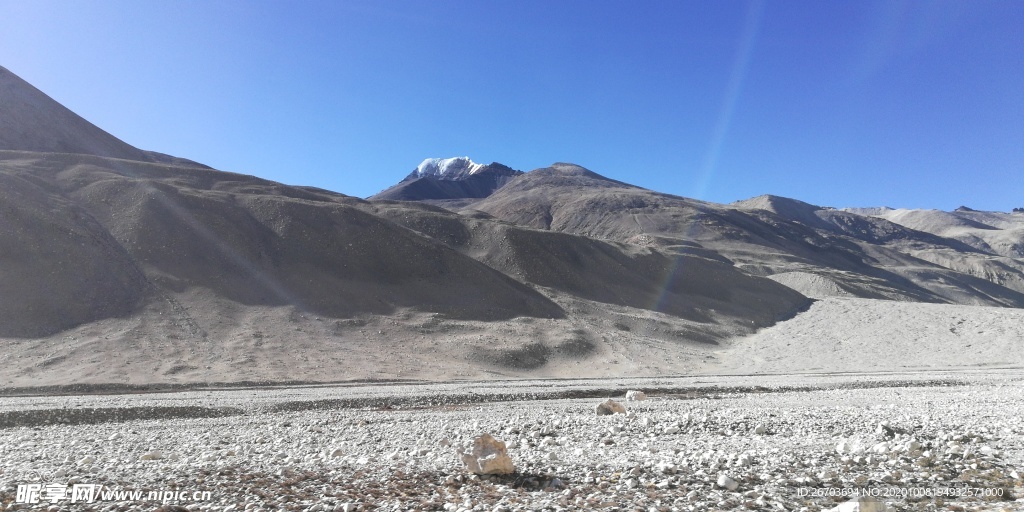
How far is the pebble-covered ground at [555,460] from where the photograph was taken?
7656 mm

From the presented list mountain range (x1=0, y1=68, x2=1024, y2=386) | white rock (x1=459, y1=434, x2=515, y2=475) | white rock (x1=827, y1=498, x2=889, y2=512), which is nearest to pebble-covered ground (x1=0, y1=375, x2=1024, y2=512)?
white rock (x1=459, y1=434, x2=515, y2=475)

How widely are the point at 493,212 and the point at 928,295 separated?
349 ft

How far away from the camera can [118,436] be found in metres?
16.7

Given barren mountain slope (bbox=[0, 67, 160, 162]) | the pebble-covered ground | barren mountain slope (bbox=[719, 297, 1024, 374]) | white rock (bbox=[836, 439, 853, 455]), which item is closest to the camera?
the pebble-covered ground

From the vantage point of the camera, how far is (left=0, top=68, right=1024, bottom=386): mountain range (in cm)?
3966

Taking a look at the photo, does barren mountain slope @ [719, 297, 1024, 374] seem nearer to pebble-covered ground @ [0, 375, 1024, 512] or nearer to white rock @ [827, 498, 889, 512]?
pebble-covered ground @ [0, 375, 1024, 512]

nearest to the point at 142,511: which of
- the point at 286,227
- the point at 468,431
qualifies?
the point at 468,431

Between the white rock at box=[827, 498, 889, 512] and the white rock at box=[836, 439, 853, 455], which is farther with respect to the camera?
the white rock at box=[836, 439, 853, 455]

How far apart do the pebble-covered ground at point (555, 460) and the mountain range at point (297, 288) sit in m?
20.6

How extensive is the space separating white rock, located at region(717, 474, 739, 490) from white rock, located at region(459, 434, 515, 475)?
3.12 m

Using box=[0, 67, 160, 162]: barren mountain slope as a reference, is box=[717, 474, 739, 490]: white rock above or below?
below

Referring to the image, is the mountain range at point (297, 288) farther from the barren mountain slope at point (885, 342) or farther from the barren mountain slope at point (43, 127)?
the barren mountain slope at point (885, 342)

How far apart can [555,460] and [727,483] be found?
10.6 feet

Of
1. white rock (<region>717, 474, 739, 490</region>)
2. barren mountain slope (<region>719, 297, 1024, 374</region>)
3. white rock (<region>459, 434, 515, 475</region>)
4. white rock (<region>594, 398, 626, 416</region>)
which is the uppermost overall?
barren mountain slope (<region>719, 297, 1024, 374</region>)
